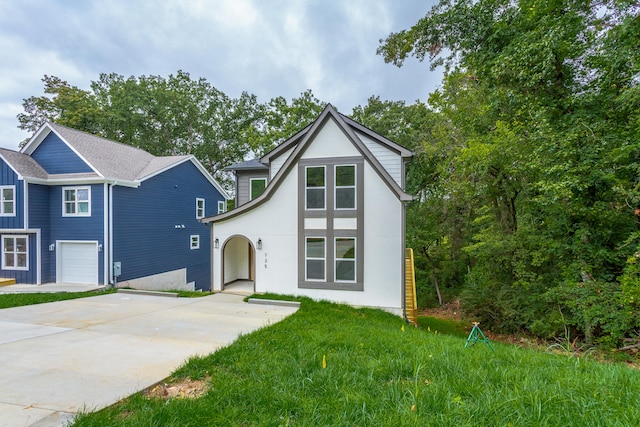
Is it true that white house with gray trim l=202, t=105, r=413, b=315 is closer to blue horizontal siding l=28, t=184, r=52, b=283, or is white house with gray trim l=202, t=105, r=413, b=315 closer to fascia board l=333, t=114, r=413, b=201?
fascia board l=333, t=114, r=413, b=201

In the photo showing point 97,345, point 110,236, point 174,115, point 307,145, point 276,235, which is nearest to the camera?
point 97,345

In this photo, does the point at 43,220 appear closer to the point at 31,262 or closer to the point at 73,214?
the point at 73,214

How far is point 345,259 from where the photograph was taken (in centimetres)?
934

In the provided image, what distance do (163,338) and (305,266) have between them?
195 inches

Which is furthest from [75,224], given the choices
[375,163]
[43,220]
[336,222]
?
[375,163]

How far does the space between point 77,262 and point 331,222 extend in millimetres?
11024

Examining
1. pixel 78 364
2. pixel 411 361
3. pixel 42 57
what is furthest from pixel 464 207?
pixel 42 57

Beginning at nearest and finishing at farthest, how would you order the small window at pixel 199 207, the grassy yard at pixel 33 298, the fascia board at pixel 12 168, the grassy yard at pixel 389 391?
the grassy yard at pixel 389 391
the grassy yard at pixel 33 298
the fascia board at pixel 12 168
the small window at pixel 199 207

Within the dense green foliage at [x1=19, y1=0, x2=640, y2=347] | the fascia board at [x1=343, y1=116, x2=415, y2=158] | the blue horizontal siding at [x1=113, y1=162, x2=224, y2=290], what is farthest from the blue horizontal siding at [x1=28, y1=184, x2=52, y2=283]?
the dense green foliage at [x1=19, y1=0, x2=640, y2=347]

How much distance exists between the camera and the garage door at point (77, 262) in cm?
1177

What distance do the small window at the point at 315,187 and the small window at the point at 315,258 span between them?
1179mm

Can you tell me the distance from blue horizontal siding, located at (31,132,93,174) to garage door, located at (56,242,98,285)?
3196mm

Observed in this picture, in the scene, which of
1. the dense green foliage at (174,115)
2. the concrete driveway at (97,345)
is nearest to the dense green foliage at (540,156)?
the concrete driveway at (97,345)

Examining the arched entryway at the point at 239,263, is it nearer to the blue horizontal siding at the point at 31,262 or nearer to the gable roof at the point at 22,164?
the blue horizontal siding at the point at 31,262
